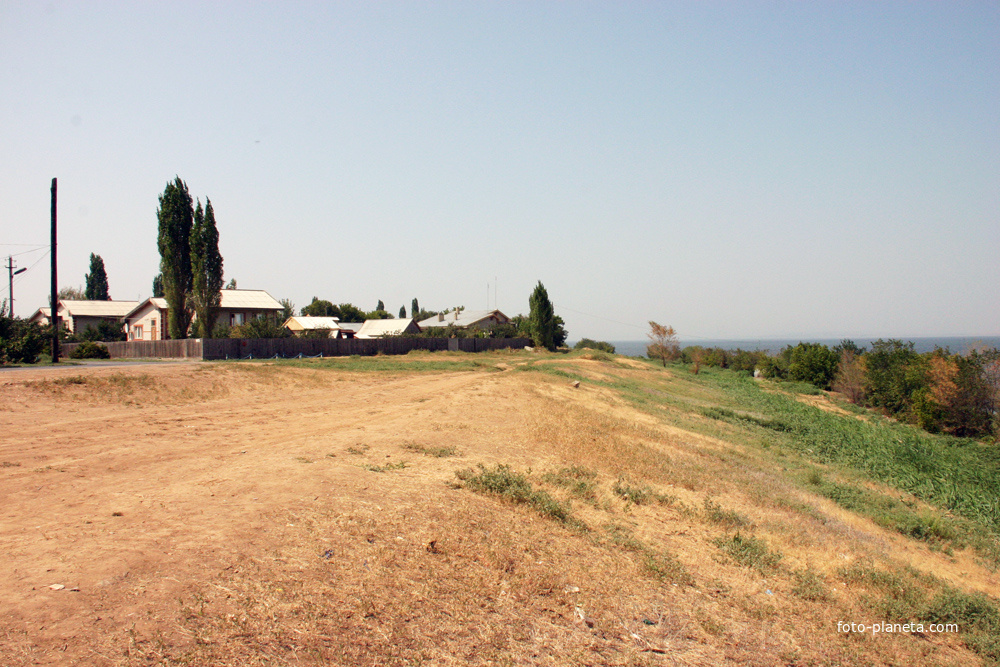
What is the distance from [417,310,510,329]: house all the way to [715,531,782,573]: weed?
70.8 m

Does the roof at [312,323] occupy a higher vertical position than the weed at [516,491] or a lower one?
higher

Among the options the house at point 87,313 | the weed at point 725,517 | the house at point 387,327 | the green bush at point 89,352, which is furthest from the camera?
the house at point 387,327

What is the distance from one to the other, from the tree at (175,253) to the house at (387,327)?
2774cm

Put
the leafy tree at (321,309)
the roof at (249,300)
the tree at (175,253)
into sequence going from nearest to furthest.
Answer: the tree at (175,253)
the roof at (249,300)
the leafy tree at (321,309)

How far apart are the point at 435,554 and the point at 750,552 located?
4547mm

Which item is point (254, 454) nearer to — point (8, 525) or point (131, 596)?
point (8, 525)

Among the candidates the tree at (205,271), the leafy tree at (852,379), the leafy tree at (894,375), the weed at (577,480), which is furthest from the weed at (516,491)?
the tree at (205,271)

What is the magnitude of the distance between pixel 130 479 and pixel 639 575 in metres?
7.13

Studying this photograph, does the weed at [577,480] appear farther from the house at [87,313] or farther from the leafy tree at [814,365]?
the house at [87,313]

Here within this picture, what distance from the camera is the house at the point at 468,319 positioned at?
270 feet

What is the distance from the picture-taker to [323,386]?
25.2 metres

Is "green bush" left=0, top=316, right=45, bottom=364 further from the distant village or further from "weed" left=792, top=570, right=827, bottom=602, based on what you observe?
"weed" left=792, top=570, right=827, bottom=602

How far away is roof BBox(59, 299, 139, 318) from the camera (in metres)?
60.9

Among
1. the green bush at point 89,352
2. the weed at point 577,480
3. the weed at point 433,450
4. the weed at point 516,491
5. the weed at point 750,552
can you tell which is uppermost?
the green bush at point 89,352
